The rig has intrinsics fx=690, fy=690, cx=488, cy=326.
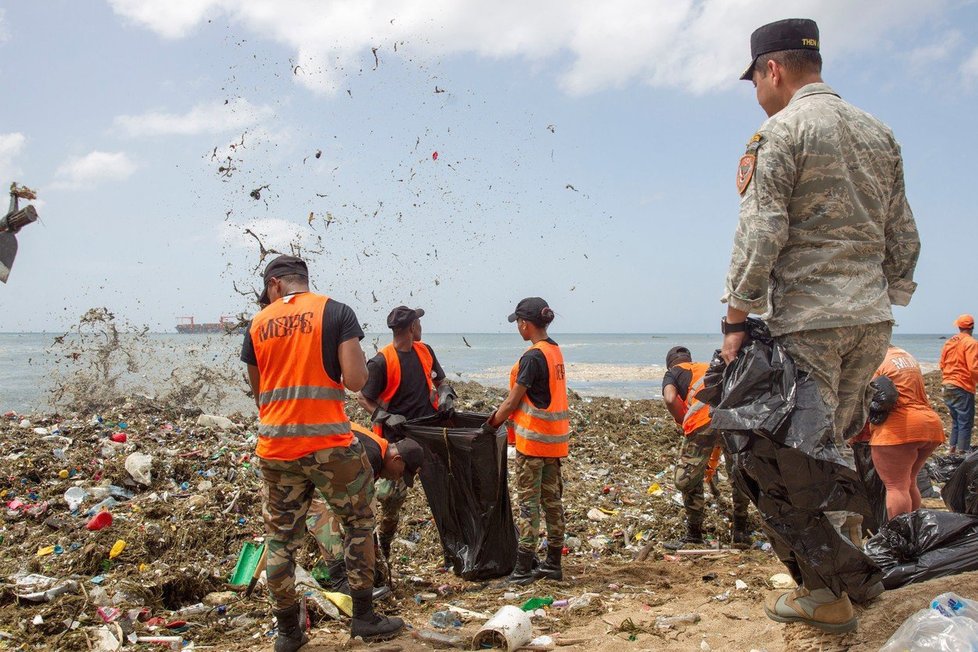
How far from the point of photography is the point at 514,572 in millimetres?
4750

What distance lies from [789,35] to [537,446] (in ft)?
9.96

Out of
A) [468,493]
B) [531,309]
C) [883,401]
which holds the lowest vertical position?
[468,493]

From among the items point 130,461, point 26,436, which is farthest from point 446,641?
point 26,436

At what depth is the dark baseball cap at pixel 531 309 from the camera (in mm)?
4961

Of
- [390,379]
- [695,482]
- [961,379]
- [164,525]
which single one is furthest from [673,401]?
[961,379]

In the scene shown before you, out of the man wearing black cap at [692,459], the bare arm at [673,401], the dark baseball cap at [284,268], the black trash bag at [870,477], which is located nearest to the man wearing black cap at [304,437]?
the dark baseball cap at [284,268]

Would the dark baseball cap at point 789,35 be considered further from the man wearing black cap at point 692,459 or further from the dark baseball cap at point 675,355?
the dark baseball cap at point 675,355

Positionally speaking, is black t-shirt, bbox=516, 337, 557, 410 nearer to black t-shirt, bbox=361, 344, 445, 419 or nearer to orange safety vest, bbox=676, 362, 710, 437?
black t-shirt, bbox=361, 344, 445, 419

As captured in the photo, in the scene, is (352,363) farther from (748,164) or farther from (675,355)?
(675,355)

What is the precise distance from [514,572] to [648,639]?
1.63 meters

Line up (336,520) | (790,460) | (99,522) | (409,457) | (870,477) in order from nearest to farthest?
(790,460), (409,457), (336,520), (99,522), (870,477)

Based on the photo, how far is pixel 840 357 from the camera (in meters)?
2.51

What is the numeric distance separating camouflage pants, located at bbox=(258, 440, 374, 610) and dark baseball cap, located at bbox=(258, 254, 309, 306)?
95 cm

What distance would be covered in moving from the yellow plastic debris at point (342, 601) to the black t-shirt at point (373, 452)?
722 millimetres
